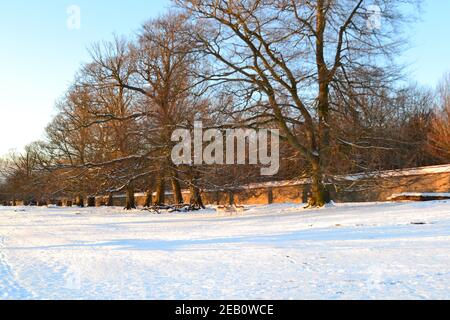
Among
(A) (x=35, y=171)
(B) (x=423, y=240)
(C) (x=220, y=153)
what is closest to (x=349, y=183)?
(C) (x=220, y=153)

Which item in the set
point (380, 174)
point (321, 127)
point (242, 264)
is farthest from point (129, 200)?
point (242, 264)

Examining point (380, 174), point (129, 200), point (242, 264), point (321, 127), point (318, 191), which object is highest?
point (321, 127)

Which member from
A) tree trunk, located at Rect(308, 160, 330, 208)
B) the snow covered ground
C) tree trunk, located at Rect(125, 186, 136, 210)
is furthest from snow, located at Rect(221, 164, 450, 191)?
the snow covered ground

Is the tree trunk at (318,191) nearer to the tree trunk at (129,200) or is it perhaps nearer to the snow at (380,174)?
the snow at (380,174)

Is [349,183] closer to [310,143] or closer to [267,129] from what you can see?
[310,143]

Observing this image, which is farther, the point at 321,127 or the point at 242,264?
the point at 321,127

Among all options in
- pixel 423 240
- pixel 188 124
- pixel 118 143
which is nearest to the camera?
pixel 423 240

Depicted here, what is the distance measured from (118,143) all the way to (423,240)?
25415 mm

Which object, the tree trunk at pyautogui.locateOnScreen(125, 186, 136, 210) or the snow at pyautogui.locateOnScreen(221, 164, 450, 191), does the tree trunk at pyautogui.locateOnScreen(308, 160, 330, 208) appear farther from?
the tree trunk at pyautogui.locateOnScreen(125, 186, 136, 210)

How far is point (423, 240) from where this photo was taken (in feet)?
35.6

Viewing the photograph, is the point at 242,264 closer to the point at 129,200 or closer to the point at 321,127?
the point at 321,127

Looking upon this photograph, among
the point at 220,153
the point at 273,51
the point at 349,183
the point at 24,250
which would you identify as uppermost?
the point at 273,51

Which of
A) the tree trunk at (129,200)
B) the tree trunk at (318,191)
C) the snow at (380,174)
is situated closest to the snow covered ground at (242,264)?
the tree trunk at (318,191)

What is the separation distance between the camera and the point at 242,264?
28.0ft
